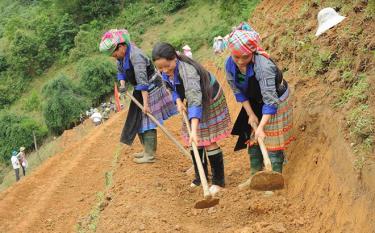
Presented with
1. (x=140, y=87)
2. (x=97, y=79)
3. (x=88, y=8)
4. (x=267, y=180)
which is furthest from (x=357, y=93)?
(x=88, y=8)

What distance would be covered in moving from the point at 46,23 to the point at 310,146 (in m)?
40.5

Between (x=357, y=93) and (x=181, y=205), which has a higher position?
(x=357, y=93)

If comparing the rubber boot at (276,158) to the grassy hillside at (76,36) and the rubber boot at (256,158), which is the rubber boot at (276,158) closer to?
the rubber boot at (256,158)

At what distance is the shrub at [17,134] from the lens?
2696cm

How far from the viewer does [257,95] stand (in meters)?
4.34

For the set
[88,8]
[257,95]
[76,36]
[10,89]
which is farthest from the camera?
[88,8]

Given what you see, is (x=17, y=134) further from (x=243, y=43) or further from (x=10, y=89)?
(x=243, y=43)

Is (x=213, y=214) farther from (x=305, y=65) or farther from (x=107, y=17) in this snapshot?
(x=107, y=17)

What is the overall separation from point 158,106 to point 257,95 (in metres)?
1.94

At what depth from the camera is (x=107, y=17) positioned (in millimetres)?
42750

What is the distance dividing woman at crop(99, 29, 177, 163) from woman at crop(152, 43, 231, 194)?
3.35 feet

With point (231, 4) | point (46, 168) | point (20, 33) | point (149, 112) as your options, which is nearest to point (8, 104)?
point (20, 33)

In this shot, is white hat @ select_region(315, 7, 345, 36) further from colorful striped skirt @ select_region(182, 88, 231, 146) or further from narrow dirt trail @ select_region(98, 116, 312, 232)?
narrow dirt trail @ select_region(98, 116, 312, 232)

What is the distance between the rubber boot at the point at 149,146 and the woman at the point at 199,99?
4.33ft
